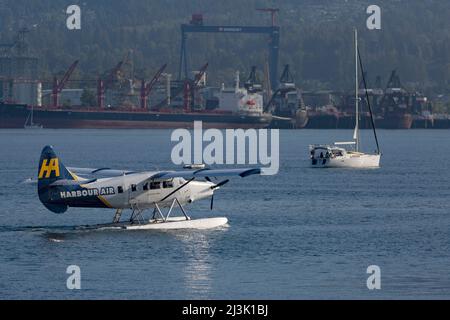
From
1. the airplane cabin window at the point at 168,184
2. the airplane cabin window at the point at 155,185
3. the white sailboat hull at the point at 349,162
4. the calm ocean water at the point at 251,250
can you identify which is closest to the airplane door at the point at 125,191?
the airplane cabin window at the point at 155,185

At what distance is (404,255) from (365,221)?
1036cm

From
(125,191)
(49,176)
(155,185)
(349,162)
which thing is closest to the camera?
(49,176)

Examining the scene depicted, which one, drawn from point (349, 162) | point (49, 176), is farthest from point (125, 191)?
point (349, 162)

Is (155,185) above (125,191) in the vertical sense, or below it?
above

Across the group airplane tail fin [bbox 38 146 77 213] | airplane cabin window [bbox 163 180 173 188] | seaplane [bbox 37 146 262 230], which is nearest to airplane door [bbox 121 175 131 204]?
seaplane [bbox 37 146 262 230]

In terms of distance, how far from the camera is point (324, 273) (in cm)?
3769

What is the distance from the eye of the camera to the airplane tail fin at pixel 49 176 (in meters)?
43.4

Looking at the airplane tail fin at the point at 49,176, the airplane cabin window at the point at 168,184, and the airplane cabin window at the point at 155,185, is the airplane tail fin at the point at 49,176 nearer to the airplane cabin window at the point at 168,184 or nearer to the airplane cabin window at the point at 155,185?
the airplane cabin window at the point at 155,185

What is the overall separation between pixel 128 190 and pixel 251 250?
16.2ft

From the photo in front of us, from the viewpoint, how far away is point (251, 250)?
42.1 meters

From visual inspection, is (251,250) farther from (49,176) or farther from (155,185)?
(49,176)

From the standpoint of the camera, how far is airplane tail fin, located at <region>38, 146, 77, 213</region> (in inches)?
1708

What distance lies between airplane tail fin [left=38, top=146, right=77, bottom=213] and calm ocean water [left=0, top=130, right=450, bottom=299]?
3.85 ft

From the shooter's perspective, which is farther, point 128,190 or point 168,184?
point 168,184
